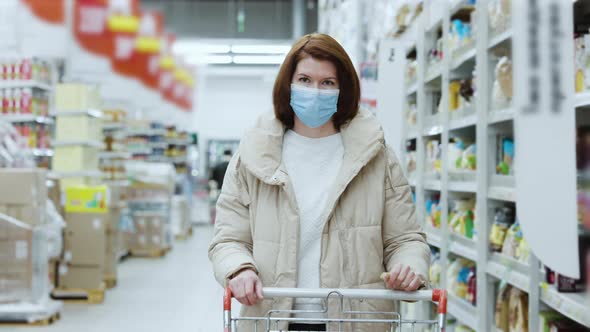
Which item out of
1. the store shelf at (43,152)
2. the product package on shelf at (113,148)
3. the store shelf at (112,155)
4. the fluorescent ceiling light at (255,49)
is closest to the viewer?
the store shelf at (43,152)

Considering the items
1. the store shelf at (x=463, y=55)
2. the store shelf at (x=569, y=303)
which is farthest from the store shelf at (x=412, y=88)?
the store shelf at (x=569, y=303)

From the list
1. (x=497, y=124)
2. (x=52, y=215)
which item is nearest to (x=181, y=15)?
(x=52, y=215)

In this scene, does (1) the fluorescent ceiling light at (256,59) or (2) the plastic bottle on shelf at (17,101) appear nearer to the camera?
(2) the plastic bottle on shelf at (17,101)

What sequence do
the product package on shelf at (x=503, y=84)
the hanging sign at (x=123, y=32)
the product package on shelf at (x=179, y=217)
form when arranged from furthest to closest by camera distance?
1. the product package on shelf at (x=179, y=217)
2. the hanging sign at (x=123, y=32)
3. the product package on shelf at (x=503, y=84)

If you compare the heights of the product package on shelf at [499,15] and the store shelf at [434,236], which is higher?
the product package on shelf at [499,15]

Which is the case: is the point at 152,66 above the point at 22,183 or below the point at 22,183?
above

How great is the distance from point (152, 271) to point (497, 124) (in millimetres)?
6607

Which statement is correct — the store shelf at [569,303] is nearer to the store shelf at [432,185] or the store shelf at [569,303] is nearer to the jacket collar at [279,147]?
the jacket collar at [279,147]

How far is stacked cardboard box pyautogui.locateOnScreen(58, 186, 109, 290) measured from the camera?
22.4ft

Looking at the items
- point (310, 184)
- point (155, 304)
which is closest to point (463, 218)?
point (310, 184)

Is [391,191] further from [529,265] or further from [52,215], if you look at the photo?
[52,215]

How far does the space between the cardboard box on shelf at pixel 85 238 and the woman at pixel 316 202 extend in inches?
199

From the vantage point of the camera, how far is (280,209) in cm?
197

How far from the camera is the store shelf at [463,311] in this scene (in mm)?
3619
